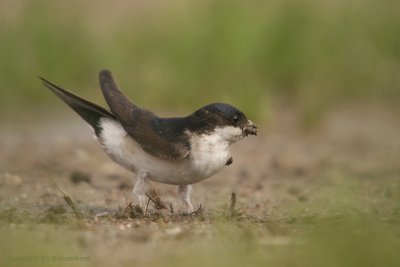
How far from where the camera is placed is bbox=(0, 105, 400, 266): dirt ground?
203 inches

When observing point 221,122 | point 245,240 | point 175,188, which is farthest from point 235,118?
point 175,188

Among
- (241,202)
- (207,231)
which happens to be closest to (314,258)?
(207,231)

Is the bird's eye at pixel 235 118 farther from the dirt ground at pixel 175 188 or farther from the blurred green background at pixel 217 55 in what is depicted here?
the blurred green background at pixel 217 55

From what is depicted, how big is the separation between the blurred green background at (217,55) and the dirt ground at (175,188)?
1.48ft

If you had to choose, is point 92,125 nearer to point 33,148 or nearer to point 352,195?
point 352,195

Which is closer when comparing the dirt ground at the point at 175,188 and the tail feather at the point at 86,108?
the dirt ground at the point at 175,188

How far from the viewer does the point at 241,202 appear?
278 inches

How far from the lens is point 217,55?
11266 mm

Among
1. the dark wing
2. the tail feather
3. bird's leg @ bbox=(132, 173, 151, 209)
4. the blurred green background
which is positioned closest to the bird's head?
the dark wing

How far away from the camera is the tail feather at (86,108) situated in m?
6.57

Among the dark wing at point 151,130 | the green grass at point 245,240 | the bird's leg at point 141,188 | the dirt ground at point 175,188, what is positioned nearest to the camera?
the green grass at point 245,240

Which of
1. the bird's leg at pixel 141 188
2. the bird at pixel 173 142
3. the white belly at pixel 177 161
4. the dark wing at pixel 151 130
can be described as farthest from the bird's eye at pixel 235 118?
Answer: the bird's leg at pixel 141 188

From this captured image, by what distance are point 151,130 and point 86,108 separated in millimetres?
634

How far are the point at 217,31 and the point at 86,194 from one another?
14.7 feet
